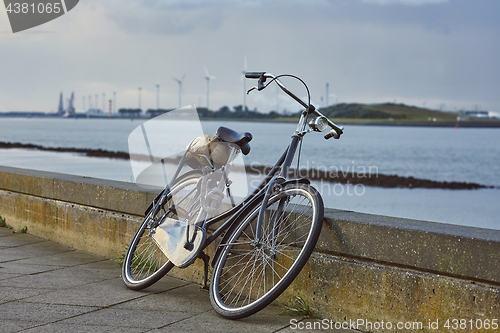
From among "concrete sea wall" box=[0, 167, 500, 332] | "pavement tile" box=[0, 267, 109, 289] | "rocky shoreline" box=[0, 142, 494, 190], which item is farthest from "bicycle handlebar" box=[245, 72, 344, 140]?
"rocky shoreline" box=[0, 142, 494, 190]

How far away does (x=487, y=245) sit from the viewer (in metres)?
3.54

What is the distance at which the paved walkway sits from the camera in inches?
162

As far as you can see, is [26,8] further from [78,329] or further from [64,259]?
[78,329]

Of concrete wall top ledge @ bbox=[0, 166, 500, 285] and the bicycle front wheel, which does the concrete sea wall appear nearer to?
concrete wall top ledge @ bbox=[0, 166, 500, 285]

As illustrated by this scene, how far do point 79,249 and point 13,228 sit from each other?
61.0 inches

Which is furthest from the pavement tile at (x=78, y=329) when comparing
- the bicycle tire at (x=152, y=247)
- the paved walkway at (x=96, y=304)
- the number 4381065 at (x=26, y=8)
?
the number 4381065 at (x=26, y=8)

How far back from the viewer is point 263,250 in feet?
14.7

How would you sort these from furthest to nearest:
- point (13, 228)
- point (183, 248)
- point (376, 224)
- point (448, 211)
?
point (448, 211), point (13, 228), point (183, 248), point (376, 224)

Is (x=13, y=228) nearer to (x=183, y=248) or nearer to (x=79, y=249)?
(x=79, y=249)

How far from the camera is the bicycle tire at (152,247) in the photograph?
4.99m

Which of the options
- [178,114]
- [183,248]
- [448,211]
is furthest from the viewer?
[448,211]

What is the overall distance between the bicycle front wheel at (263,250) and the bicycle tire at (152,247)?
48 centimetres

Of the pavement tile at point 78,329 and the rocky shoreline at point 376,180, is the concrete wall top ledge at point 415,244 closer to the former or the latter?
the pavement tile at point 78,329

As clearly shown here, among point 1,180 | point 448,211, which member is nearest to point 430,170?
point 448,211
